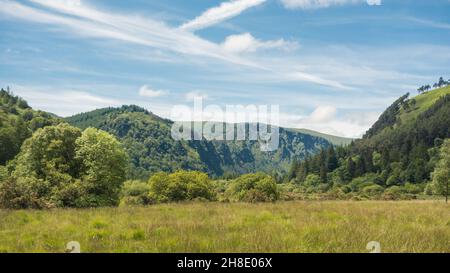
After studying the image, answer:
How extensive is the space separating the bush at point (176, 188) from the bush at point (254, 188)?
11.4ft

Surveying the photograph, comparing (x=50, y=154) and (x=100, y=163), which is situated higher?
(x=50, y=154)

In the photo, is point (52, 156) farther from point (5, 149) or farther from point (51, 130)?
point (5, 149)

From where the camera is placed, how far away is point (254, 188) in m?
33.2

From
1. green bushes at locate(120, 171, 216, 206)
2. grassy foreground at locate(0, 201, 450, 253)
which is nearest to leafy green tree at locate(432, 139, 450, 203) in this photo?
green bushes at locate(120, 171, 216, 206)

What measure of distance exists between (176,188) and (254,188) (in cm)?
680

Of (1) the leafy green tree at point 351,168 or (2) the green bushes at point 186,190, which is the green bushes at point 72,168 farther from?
(1) the leafy green tree at point 351,168

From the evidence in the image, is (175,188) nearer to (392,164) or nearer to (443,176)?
(443,176)

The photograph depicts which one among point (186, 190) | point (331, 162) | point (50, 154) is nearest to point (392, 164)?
point (331, 162)

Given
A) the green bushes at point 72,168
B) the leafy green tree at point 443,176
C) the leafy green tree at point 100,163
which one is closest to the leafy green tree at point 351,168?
the leafy green tree at point 443,176

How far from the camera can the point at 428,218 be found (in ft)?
45.8

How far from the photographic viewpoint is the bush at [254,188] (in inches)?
1225

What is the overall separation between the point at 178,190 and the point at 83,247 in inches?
889

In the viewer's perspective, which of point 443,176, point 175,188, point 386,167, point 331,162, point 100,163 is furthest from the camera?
point 331,162
